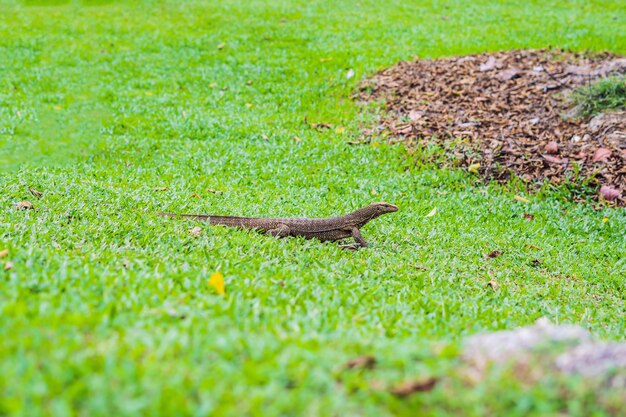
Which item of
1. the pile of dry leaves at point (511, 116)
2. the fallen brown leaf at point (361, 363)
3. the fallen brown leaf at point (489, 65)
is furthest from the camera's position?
the fallen brown leaf at point (489, 65)

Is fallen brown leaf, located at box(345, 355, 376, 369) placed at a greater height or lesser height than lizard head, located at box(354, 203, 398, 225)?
greater

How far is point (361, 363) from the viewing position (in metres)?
2.58

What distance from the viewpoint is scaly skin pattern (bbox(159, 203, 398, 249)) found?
21.5ft

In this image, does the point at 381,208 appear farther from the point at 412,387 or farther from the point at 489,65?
the point at 489,65

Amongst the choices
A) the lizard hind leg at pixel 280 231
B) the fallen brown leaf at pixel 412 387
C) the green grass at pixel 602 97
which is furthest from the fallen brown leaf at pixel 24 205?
the green grass at pixel 602 97

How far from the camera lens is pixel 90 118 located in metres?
12.4

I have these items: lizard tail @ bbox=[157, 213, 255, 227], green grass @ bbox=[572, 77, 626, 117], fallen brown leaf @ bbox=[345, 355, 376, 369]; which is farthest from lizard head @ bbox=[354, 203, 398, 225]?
green grass @ bbox=[572, 77, 626, 117]

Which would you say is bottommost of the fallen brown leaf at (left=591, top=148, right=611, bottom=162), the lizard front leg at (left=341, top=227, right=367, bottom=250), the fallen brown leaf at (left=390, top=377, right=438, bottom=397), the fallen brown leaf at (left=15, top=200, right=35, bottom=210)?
the fallen brown leaf at (left=591, top=148, right=611, bottom=162)

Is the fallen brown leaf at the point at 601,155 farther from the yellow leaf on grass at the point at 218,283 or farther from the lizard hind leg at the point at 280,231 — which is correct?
the yellow leaf on grass at the point at 218,283

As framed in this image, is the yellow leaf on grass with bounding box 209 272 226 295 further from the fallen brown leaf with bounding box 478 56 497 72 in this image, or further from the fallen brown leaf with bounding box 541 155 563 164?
the fallen brown leaf with bounding box 478 56 497 72

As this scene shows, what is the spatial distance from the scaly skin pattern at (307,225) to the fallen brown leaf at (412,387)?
165 inches

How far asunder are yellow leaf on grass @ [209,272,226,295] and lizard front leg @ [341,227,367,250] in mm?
2478

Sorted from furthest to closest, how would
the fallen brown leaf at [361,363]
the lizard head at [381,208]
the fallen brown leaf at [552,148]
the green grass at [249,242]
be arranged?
1. the fallen brown leaf at [552,148]
2. the lizard head at [381,208]
3. the fallen brown leaf at [361,363]
4. the green grass at [249,242]

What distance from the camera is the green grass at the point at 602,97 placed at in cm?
1131
